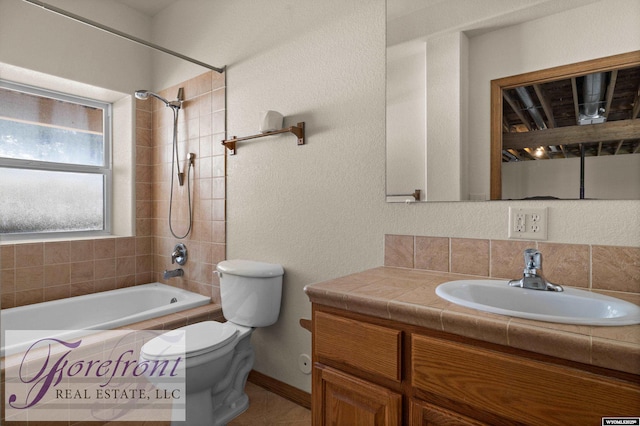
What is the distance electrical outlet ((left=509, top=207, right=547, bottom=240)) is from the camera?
1.26 m

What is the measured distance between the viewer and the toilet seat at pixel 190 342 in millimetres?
1528

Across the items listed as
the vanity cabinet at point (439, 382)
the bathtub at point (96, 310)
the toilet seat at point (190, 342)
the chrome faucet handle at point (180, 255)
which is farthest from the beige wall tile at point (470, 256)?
the chrome faucet handle at point (180, 255)

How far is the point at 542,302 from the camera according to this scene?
111 cm

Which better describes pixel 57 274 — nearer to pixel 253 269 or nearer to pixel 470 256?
pixel 253 269

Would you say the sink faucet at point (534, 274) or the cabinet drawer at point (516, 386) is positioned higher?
the sink faucet at point (534, 274)

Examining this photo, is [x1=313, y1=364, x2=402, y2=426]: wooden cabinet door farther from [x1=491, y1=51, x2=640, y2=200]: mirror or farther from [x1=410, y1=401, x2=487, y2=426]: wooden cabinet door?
[x1=491, y1=51, x2=640, y2=200]: mirror

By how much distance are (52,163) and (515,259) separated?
3.07m

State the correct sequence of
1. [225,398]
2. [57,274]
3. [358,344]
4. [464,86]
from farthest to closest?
[57,274]
[225,398]
[464,86]
[358,344]

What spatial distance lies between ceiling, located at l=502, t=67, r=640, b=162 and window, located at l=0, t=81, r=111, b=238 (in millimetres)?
2984

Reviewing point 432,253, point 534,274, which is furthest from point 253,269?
point 534,274

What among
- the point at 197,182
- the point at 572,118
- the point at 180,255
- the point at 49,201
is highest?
the point at 572,118

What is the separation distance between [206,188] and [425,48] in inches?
66.4

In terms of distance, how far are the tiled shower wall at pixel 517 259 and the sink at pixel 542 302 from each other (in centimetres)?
10

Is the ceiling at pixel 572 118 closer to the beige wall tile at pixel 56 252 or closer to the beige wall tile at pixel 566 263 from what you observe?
the beige wall tile at pixel 566 263
